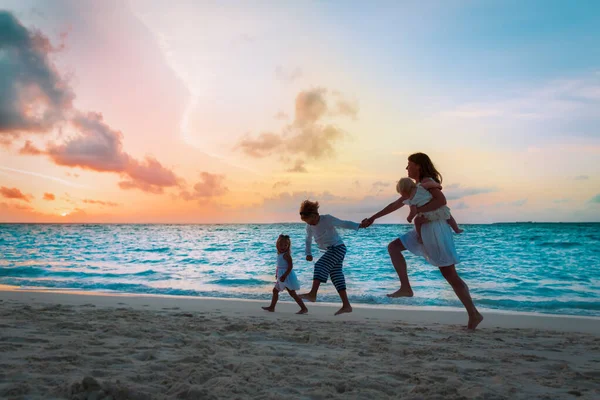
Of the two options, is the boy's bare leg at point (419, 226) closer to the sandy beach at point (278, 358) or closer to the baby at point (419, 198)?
the baby at point (419, 198)

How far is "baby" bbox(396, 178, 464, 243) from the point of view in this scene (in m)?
5.35

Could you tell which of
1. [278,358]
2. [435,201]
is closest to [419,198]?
[435,201]

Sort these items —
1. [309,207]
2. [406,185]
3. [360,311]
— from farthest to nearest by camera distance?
[360,311] < [309,207] < [406,185]

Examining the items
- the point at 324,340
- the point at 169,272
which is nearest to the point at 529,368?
the point at 324,340

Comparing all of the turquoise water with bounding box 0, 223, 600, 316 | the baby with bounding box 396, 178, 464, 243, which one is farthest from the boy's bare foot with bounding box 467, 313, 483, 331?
the turquoise water with bounding box 0, 223, 600, 316

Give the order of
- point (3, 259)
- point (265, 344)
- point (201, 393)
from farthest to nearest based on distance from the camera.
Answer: point (3, 259) < point (265, 344) < point (201, 393)

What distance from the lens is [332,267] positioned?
657 cm

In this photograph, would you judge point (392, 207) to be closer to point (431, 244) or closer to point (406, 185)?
point (406, 185)

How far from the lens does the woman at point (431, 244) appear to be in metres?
5.34

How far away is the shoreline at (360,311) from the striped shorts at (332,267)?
1.92ft

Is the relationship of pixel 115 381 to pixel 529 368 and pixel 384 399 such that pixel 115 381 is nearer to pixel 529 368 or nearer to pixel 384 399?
pixel 384 399

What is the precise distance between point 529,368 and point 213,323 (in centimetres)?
357

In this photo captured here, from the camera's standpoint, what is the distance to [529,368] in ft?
12.4

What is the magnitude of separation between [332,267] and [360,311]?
146 cm
